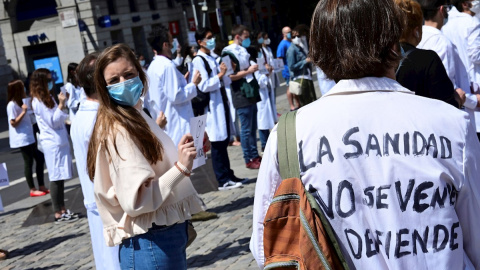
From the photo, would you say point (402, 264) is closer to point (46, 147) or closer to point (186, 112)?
point (186, 112)

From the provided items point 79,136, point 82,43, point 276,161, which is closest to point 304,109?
point 276,161

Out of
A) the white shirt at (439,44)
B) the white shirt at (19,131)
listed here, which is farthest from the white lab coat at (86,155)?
the white shirt at (19,131)

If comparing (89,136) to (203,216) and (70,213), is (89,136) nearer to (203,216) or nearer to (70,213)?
(203,216)

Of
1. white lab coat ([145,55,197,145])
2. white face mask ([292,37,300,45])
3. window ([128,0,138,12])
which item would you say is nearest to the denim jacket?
white face mask ([292,37,300,45])

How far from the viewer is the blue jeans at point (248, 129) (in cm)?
1130

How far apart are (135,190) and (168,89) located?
5.24 meters

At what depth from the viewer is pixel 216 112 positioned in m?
10.8

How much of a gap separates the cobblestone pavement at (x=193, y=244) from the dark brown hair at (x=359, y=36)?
431 centimetres

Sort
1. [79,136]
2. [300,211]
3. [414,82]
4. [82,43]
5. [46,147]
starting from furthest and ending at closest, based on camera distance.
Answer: [82,43] → [46,147] → [79,136] → [414,82] → [300,211]

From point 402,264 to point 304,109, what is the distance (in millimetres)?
486

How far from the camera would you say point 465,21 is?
302 inches

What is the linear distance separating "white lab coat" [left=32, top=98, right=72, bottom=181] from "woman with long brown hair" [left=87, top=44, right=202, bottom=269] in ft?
21.6

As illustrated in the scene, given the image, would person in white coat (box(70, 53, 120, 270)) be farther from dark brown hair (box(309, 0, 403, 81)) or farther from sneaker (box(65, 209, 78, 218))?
sneaker (box(65, 209, 78, 218))

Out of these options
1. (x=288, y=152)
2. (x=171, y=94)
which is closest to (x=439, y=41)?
(x=171, y=94)
